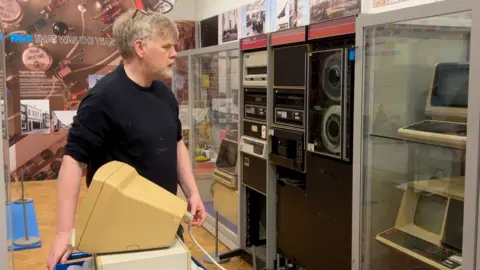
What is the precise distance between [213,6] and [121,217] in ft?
18.9

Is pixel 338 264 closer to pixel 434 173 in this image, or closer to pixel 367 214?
pixel 367 214

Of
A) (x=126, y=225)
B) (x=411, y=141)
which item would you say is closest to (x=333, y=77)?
(x=411, y=141)

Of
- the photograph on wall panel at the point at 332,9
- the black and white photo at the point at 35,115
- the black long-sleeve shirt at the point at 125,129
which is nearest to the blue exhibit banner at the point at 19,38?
the black and white photo at the point at 35,115

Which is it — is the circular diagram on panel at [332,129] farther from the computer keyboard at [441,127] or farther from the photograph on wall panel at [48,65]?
the photograph on wall panel at [48,65]

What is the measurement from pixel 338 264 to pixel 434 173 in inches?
31.9

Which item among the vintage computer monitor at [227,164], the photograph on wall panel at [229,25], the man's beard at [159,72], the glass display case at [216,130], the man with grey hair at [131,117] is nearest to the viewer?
the man with grey hair at [131,117]

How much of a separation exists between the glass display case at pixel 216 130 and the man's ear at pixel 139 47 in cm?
236

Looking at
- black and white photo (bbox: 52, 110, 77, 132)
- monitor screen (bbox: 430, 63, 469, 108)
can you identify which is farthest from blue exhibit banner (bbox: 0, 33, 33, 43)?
monitor screen (bbox: 430, 63, 469, 108)

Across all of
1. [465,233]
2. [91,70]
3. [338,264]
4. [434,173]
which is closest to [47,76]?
[91,70]

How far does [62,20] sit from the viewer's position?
262 inches

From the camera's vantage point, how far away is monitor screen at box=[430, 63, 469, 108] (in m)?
2.06

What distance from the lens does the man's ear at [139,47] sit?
1751mm

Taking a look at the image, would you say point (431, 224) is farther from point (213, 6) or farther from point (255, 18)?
point (213, 6)

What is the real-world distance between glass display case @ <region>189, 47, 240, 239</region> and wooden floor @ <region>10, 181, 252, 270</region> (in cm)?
23
